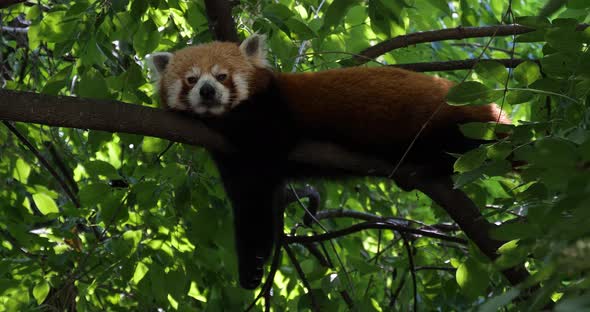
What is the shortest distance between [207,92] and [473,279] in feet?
5.32

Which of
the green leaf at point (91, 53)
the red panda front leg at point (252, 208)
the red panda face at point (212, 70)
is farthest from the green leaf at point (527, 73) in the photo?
the green leaf at point (91, 53)

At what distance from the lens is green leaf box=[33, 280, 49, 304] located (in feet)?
12.3

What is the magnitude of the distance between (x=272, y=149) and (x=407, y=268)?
108 cm

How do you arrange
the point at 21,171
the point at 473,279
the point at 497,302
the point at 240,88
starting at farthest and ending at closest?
the point at 21,171 < the point at 240,88 < the point at 473,279 < the point at 497,302

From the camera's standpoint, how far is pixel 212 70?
13.0 ft

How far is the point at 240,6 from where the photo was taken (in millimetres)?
4242

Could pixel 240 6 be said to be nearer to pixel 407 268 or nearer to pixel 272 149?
pixel 272 149

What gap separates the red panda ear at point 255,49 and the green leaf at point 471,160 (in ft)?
6.56

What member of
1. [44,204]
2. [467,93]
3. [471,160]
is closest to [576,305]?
[467,93]

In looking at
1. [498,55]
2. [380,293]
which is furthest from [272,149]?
[498,55]

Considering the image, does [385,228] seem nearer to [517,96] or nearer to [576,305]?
[517,96]

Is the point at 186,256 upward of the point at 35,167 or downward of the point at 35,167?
upward

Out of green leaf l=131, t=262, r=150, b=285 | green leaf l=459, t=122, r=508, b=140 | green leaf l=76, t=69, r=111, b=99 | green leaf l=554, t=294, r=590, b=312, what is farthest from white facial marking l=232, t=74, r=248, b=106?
green leaf l=554, t=294, r=590, b=312

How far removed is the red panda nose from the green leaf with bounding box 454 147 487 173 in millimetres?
1783
